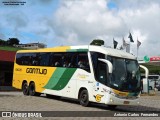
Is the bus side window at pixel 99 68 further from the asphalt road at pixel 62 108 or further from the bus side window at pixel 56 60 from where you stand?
the bus side window at pixel 56 60

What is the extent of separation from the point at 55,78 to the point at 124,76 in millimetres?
5471

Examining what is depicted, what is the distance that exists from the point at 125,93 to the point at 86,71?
2.56 m

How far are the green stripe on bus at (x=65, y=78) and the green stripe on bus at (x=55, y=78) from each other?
242 millimetres

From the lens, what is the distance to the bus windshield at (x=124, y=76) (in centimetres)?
1864

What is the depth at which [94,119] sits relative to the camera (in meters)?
14.4

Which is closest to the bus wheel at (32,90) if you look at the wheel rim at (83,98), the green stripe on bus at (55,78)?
the green stripe on bus at (55,78)

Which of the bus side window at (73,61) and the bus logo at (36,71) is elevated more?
the bus side window at (73,61)

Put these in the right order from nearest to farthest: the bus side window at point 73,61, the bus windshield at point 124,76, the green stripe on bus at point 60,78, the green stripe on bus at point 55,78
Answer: the bus windshield at point 124,76
the bus side window at point 73,61
the green stripe on bus at point 60,78
the green stripe on bus at point 55,78

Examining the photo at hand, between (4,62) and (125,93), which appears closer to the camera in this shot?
(125,93)

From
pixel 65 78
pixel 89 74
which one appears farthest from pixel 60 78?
pixel 89 74

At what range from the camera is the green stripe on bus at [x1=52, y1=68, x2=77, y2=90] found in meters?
21.4

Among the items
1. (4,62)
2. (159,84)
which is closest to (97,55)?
(4,62)

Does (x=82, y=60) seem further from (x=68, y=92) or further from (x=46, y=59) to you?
(x=46, y=59)

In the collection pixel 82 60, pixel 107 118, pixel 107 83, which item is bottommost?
pixel 107 118
